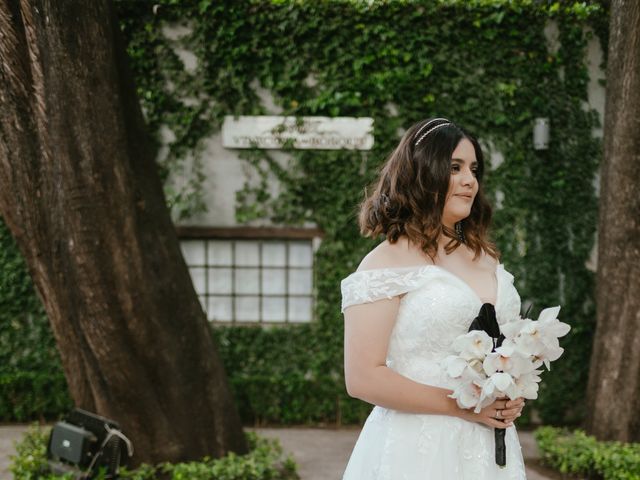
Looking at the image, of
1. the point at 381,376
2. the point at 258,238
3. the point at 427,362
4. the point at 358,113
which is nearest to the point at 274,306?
the point at 258,238

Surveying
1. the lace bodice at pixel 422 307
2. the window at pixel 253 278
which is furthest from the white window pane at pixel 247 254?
the lace bodice at pixel 422 307

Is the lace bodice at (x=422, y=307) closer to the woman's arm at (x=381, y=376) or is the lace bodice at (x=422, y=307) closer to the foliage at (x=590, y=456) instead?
the woman's arm at (x=381, y=376)

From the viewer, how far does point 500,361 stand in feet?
5.82

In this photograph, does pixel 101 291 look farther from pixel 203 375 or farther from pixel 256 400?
pixel 256 400

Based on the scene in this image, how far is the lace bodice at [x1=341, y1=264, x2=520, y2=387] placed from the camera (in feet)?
6.37

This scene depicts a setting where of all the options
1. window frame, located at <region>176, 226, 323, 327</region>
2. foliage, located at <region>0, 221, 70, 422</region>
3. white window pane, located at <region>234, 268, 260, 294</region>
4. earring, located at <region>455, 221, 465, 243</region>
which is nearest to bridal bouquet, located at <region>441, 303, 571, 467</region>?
earring, located at <region>455, 221, 465, 243</region>

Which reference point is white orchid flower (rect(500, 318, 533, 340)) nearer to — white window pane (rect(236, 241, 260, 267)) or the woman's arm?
the woman's arm

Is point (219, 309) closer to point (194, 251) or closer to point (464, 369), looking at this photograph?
point (194, 251)

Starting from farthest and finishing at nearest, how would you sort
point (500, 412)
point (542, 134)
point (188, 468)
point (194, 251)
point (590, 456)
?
point (194, 251) → point (542, 134) → point (590, 456) → point (188, 468) → point (500, 412)

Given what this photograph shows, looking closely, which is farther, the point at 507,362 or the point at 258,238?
the point at 258,238

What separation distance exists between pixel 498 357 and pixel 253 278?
17.5ft

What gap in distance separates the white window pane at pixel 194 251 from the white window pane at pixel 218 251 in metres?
0.09

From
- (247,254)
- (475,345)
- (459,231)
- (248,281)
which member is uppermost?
(459,231)

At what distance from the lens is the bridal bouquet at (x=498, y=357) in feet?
5.81
